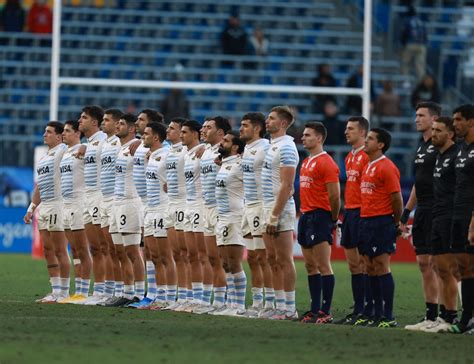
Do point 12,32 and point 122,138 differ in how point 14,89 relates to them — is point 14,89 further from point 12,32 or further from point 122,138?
point 122,138

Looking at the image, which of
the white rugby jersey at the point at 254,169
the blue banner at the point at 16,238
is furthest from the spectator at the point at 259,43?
the white rugby jersey at the point at 254,169

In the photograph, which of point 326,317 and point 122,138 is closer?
point 326,317

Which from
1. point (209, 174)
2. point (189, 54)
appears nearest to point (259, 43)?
point (189, 54)

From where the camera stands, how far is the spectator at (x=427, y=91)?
31172 mm

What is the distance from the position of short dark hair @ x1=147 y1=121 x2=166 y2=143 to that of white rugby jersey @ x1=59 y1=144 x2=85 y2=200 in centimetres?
126

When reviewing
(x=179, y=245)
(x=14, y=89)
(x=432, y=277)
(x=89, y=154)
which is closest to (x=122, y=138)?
(x=89, y=154)

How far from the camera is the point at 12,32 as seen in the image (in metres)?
34.6

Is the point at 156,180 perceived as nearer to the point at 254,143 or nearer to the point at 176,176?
the point at 176,176

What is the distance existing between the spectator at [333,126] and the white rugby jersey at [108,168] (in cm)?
1294

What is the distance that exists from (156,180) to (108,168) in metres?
0.83

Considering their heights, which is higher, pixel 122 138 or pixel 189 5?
pixel 189 5

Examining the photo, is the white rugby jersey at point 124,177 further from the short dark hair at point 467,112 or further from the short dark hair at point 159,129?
the short dark hair at point 467,112

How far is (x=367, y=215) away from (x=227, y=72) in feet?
64.8

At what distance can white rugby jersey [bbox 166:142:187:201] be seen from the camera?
1712 centimetres
